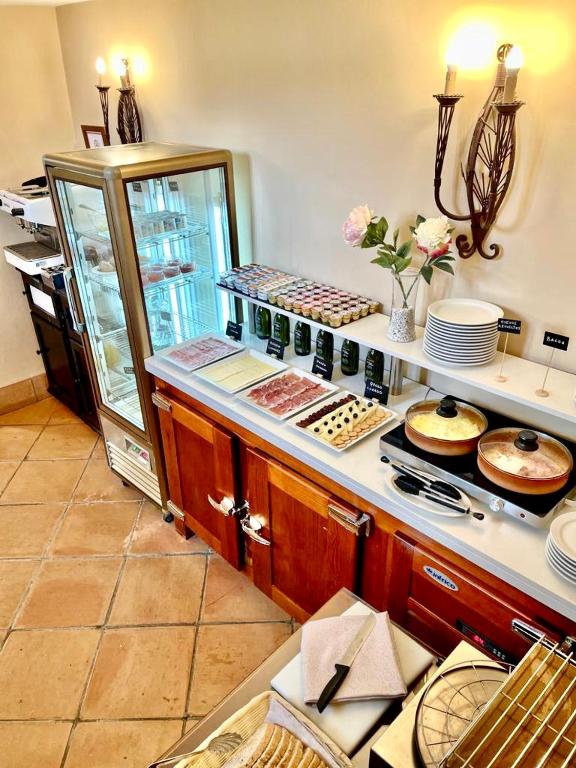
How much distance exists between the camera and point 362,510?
173 centimetres

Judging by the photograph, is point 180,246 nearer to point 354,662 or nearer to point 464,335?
point 464,335

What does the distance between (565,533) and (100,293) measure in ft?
7.74

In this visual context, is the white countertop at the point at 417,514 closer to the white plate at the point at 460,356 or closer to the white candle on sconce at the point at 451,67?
the white plate at the point at 460,356

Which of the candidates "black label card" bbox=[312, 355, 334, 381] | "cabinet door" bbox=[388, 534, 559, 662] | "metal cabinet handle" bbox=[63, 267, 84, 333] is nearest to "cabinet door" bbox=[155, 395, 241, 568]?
"black label card" bbox=[312, 355, 334, 381]

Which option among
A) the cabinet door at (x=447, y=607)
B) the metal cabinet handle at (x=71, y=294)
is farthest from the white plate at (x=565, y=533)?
the metal cabinet handle at (x=71, y=294)

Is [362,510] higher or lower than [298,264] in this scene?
lower

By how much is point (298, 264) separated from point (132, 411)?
1.18 metres

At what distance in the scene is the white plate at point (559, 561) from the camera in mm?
1313

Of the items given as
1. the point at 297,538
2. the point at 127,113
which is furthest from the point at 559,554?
the point at 127,113

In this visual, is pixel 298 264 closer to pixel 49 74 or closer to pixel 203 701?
pixel 203 701

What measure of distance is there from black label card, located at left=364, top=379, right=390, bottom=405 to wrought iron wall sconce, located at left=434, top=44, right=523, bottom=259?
1.79 ft

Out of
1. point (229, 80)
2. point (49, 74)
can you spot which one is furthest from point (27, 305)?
point (229, 80)

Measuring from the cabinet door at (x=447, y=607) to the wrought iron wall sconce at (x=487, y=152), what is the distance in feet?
3.23

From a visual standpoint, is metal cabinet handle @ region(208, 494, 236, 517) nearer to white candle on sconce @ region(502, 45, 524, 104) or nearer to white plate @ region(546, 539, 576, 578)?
white plate @ region(546, 539, 576, 578)
